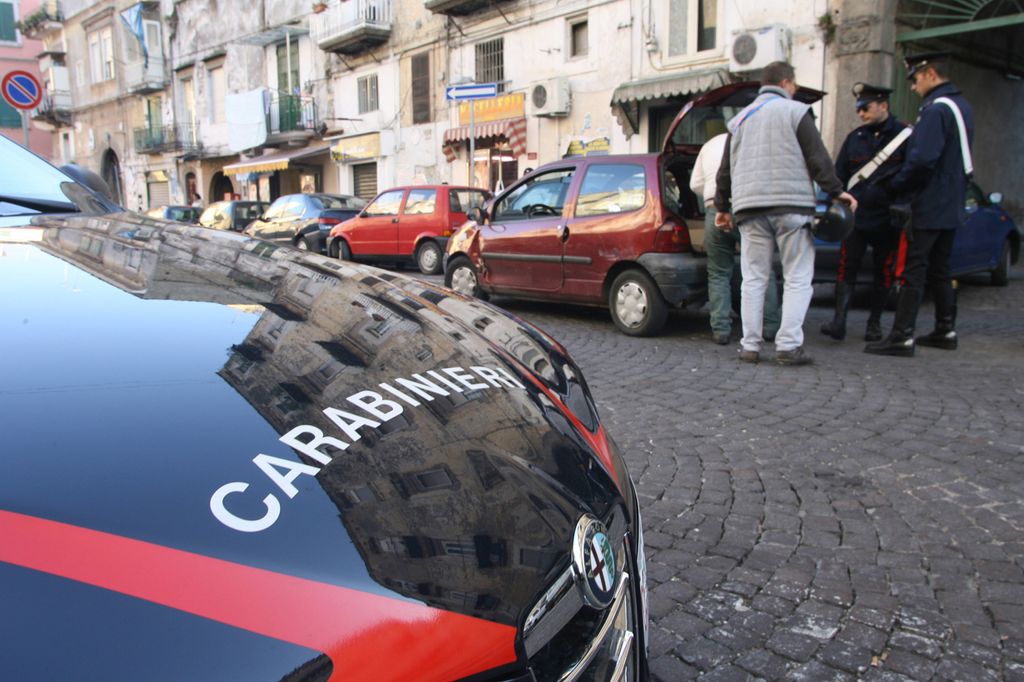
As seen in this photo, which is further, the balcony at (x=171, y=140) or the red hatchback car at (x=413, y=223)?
the balcony at (x=171, y=140)

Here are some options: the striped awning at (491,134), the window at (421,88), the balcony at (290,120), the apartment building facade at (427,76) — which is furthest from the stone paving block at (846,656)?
the balcony at (290,120)

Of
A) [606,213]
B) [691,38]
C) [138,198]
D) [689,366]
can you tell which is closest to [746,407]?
[689,366]

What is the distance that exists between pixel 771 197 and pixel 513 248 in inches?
116

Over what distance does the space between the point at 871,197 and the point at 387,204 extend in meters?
8.80

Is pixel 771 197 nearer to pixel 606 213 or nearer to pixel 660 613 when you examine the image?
pixel 606 213

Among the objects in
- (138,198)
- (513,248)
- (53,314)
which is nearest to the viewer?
(53,314)

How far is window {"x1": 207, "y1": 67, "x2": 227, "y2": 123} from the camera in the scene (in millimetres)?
28859

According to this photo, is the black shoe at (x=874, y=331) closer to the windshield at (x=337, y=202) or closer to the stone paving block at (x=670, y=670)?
the stone paving block at (x=670, y=670)

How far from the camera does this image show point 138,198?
34.8 metres

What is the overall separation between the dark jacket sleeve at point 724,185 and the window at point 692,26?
30.7ft

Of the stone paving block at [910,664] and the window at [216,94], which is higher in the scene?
the window at [216,94]

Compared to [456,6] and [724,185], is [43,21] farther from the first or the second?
[724,185]

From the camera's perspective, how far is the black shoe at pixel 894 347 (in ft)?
18.2

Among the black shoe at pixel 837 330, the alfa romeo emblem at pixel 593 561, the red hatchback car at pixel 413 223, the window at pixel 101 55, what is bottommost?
the black shoe at pixel 837 330
